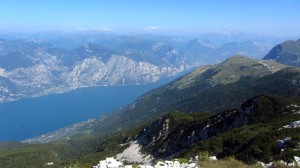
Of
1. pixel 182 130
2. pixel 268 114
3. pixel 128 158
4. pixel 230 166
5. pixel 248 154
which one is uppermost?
pixel 230 166

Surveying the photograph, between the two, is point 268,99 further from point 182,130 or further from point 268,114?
point 182,130

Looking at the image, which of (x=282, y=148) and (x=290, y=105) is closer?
(x=282, y=148)

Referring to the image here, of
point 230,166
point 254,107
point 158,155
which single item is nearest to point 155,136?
point 158,155

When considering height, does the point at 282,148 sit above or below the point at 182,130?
above

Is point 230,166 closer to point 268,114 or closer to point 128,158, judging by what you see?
point 268,114

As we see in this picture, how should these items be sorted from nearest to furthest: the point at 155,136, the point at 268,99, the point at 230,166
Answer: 1. the point at 230,166
2. the point at 268,99
3. the point at 155,136

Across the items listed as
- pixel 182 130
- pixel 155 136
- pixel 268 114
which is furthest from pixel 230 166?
pixel 155 136

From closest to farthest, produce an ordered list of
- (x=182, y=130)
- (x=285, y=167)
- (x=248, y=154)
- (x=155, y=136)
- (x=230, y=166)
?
(x=285, y=167) < (x=230, y=166) < (x=248, y=154) < (x=182, y=130) < (x=155, y=136)

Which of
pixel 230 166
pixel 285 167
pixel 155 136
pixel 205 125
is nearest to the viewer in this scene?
pixel 285 167

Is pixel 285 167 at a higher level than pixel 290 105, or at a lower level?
higher
